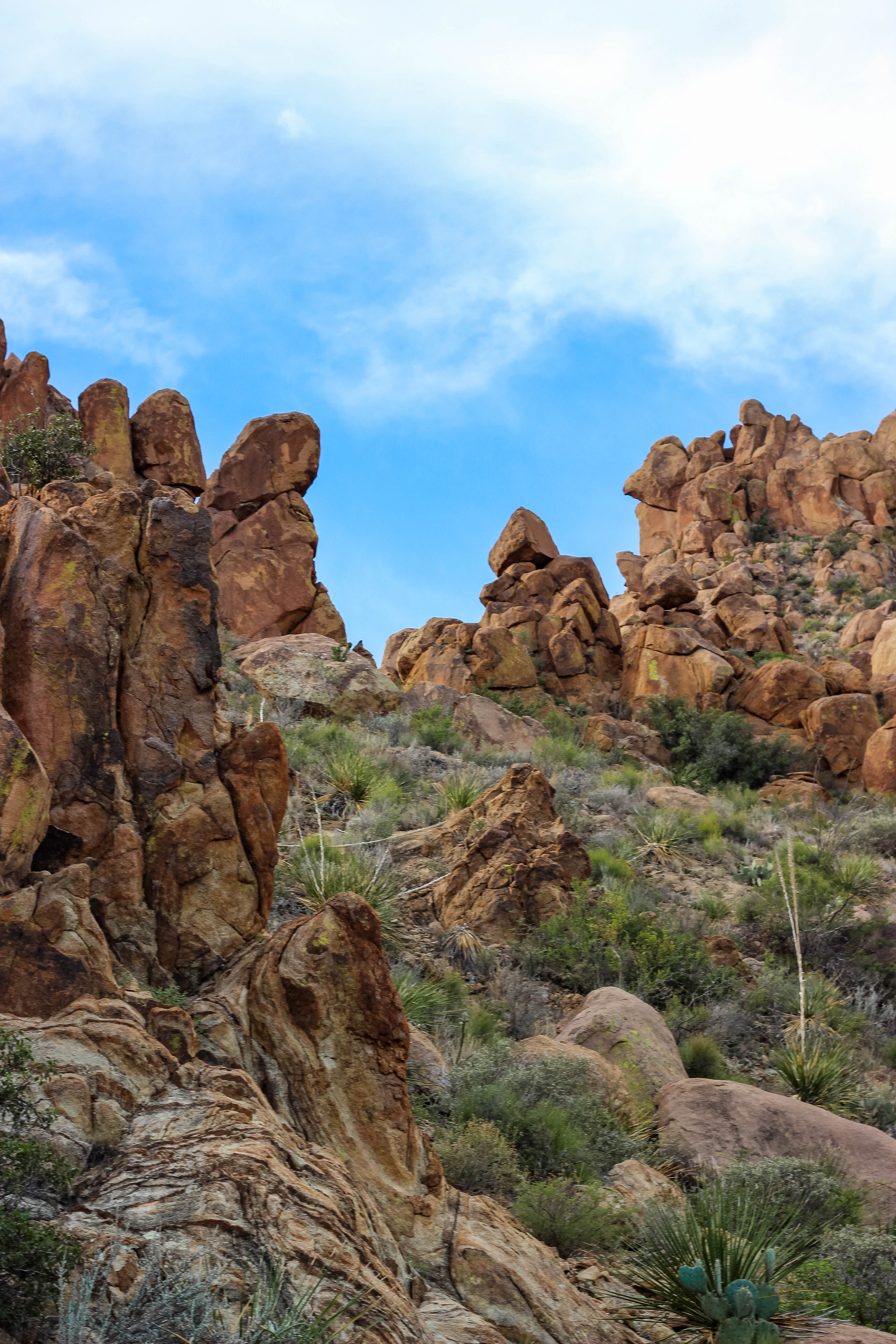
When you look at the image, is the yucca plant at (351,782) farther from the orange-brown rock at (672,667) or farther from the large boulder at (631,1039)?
the orange-brown rock at (672,667)

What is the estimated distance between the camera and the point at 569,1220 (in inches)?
231

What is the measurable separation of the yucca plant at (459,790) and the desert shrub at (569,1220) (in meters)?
7.45

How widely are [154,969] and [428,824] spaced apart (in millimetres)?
7953

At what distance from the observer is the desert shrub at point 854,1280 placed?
543 cm

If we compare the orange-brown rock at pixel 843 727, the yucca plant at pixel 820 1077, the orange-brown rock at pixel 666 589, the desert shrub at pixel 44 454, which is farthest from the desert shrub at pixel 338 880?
the orange-brown rock at pixel 666 589

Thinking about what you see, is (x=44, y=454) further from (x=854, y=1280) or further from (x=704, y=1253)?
(x=854, y=1280)

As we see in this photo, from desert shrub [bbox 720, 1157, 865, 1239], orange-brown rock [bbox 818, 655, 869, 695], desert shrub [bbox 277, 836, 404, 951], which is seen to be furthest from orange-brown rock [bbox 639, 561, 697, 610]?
desert shrub [bbox 720, 1157, 865, 1239]

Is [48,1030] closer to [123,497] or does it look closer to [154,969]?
[154,969]

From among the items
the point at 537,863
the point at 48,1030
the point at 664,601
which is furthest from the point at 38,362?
the point at 48,1030

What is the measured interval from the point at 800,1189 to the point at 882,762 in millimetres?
19542

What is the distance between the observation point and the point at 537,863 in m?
11.9

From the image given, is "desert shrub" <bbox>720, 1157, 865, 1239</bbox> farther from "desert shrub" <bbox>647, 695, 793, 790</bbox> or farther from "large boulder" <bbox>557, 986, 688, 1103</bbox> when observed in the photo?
"desert shrub" <bbox>647, 695, 793, 790</bbox>

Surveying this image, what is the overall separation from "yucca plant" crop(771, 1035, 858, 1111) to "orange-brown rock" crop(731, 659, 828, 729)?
63.1ft

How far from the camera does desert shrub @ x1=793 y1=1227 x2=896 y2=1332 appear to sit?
543 centimetres
